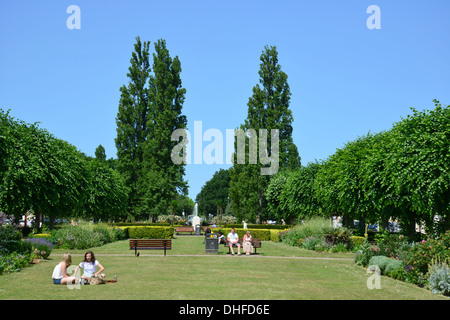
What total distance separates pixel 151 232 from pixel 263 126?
2331 centimetres

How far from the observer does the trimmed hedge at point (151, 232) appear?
39.6m

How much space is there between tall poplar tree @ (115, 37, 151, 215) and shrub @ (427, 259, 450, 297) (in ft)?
157

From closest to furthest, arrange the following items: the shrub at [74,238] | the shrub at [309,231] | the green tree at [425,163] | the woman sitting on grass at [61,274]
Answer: the woman sitting on grass at [61,274]
the green tree at [425,163]
the shrub at [74,238]
the shrub at [309,231]

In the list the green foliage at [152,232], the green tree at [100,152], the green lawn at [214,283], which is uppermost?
the green tree at [100,152]

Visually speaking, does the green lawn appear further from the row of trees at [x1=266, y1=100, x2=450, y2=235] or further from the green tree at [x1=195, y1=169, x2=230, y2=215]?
the green tree at [x1=195, y1=169, x2=230, y2=215]

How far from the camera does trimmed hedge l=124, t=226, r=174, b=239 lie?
130ft

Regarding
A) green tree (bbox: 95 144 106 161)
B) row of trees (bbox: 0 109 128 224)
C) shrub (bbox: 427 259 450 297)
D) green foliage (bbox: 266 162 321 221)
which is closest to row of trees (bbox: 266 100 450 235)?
green foliage (bbox: 266 162 321 221)

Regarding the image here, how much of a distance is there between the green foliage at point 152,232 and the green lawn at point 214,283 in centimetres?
2011

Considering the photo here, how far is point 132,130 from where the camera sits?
5884 centimetres

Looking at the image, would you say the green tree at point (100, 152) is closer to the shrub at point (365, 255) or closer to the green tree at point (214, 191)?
the green tree at point (214, 191)

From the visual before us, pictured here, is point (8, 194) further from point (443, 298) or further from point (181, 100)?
point (181, 100)

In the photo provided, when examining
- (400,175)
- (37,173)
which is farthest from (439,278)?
(37,173)

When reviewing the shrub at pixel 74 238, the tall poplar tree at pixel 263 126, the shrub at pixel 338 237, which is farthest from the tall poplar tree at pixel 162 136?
the shrub at pixel 338 237
